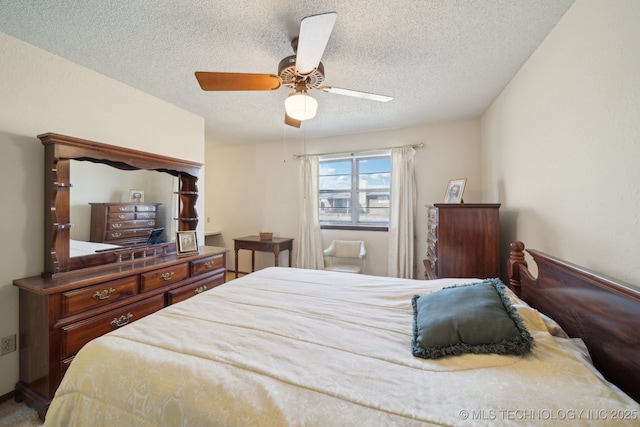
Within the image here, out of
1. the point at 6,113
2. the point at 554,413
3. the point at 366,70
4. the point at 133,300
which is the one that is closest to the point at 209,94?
the point at 6,113

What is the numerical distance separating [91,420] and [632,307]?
1928 millimetres

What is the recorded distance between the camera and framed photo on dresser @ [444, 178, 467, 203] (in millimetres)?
2761

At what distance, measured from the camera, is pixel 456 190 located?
2889 millimetres

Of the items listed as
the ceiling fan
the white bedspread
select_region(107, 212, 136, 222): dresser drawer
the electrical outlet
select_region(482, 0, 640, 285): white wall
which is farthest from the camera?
select_region(107, 212, 136, 222): dresser drawer

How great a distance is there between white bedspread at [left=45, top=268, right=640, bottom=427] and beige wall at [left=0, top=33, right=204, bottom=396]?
127 cm

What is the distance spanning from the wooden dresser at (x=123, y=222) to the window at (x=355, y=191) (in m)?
2.43

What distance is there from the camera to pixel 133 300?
6.42 feet

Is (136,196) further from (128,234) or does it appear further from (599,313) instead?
(599,313)

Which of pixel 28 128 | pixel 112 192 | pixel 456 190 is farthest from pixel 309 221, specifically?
pixel 28 128

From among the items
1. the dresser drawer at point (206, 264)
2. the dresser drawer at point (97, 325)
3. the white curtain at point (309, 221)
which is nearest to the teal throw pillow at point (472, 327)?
the dresser drawer at point (97, 325)

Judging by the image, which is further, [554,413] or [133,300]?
[133,300]

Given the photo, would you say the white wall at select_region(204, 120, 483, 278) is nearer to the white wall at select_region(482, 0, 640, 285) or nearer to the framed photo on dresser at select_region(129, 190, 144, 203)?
the white wall at select_region(482, 0, 640, 285)

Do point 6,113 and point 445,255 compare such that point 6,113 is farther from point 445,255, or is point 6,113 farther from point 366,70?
point 445,255

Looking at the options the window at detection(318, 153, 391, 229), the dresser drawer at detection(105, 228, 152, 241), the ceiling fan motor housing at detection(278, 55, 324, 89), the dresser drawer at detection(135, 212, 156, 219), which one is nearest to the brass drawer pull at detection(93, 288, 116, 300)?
the dresser drawer at detection(105, 228, 152, 241)
